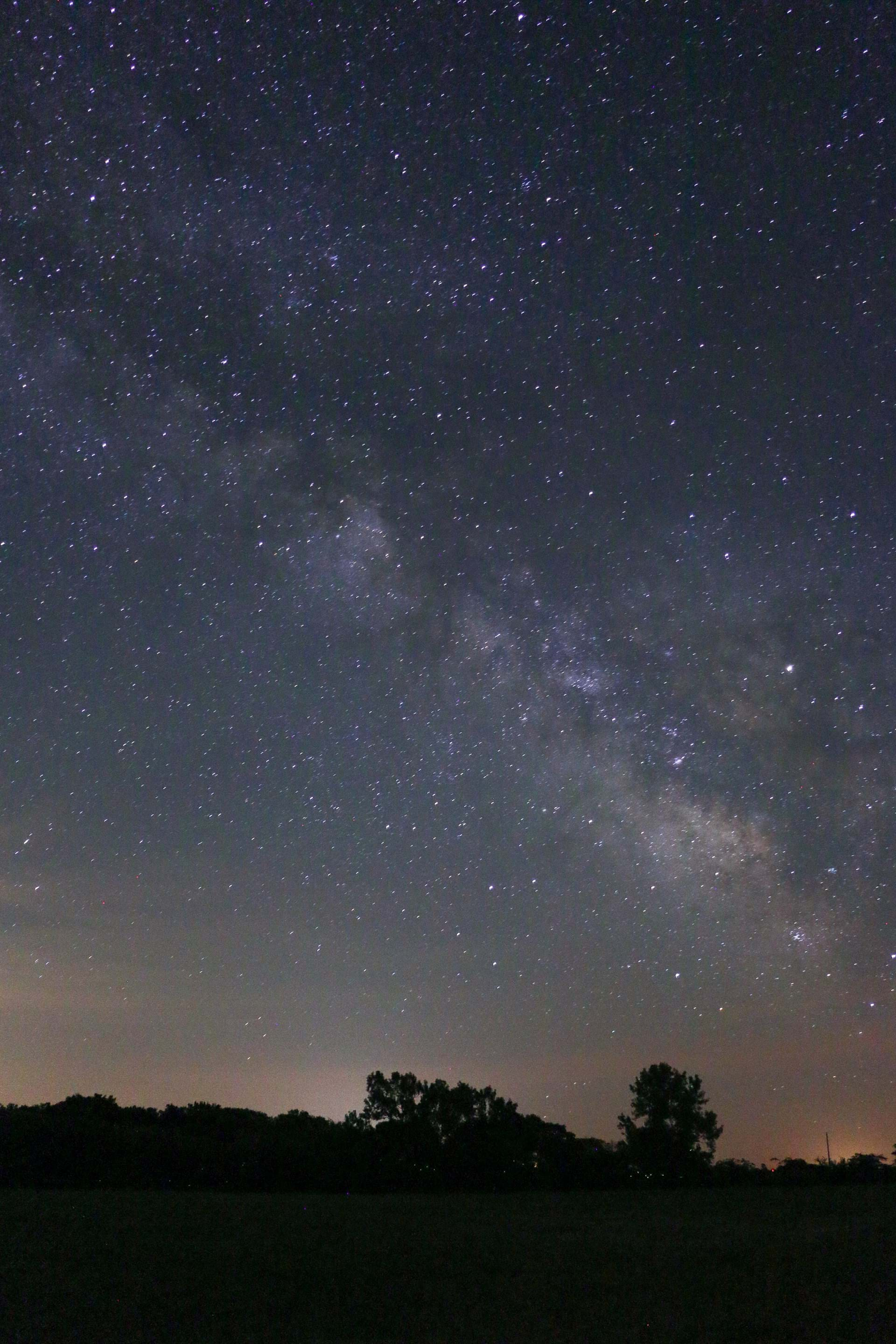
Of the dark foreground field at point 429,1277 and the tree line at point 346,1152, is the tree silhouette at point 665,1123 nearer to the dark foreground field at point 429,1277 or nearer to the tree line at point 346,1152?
the tree line at point 346,1152

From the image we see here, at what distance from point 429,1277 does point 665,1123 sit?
2122 inches

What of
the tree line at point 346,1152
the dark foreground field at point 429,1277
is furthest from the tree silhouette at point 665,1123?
the dark foreground field at point 429,1277

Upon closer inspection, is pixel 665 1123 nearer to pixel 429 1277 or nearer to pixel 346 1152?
pixel 346 1152

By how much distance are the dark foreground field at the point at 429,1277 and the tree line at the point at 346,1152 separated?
404 inches

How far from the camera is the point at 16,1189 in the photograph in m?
33.1

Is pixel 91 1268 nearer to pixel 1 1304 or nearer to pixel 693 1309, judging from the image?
pixel 1 1304

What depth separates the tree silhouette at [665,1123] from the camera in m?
62.1

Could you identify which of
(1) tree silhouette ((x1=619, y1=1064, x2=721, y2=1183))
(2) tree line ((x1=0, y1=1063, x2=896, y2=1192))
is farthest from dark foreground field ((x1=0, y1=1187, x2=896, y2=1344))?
(1) tree silhouette ((x1=619, y1=1064, x2=721, y2=1183))

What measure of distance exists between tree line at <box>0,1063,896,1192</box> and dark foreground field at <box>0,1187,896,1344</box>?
404 inches

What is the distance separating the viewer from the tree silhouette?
62094 mm

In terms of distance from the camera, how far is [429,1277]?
17.8 meters

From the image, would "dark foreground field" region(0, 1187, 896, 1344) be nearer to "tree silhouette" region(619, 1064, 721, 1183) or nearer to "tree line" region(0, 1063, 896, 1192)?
"tree line" region(0, 1063, 896, 1192)

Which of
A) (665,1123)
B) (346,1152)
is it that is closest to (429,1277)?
(346,1152)

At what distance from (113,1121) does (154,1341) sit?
34.9 meters
